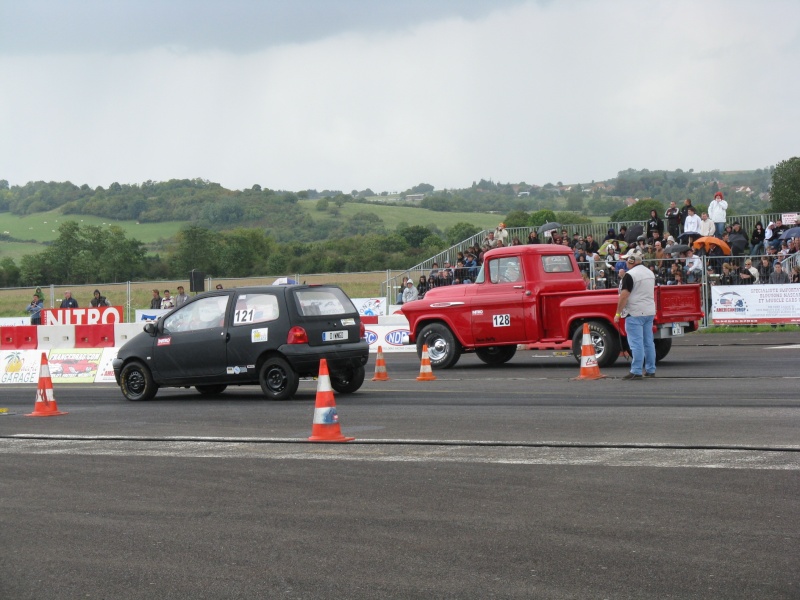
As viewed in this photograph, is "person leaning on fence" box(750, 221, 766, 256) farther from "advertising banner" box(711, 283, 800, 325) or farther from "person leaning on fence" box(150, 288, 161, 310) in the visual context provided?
"person leaning on fence" box(150, 288, 161, 310)

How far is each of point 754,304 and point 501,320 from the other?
36.8 feet

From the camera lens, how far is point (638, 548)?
6.30 m

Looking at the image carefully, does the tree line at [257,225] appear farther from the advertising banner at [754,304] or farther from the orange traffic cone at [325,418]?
the orange traffic cone at [325,418]

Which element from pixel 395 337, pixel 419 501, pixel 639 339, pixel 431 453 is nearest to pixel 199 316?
pixel 639 339

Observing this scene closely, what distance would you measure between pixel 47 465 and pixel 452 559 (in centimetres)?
541

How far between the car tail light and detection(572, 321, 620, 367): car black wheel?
5789 millimetres

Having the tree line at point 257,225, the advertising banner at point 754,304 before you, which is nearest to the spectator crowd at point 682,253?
the advertising banner at point 754,304

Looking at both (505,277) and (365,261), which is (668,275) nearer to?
(505,277)

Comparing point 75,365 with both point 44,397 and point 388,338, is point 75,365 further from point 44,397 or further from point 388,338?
point 388,338

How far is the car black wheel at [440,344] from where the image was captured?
21.2 metres

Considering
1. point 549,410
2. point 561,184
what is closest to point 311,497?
point 549,410

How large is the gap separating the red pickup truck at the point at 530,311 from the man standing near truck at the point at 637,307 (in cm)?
223

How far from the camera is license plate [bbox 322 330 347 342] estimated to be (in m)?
16.0

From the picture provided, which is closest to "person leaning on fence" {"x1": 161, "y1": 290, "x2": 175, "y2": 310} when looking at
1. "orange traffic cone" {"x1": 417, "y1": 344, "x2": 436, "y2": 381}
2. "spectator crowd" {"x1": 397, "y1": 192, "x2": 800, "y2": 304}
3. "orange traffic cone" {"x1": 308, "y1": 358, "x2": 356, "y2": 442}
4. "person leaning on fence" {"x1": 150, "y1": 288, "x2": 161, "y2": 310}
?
"person leaning on fence" {"x1": 150, "y1": 288, "x2": 161, "y2": 310}
